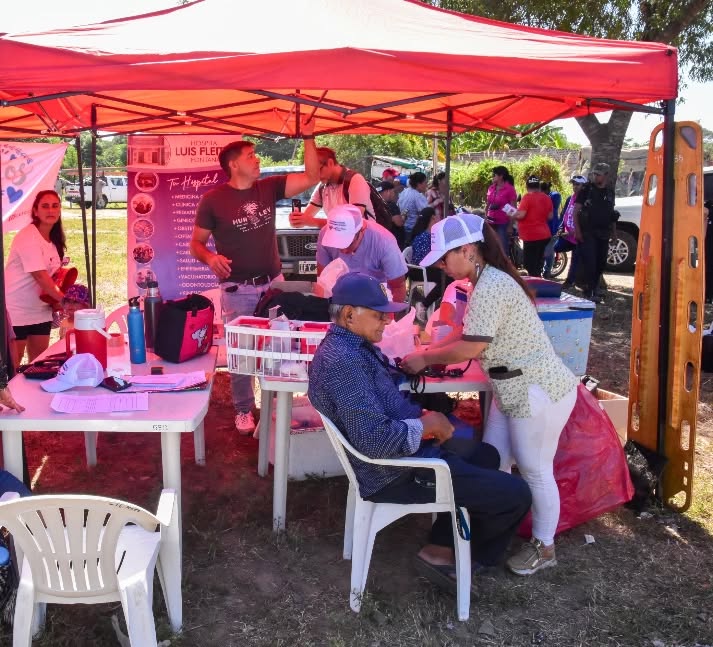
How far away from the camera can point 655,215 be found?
4.10 m

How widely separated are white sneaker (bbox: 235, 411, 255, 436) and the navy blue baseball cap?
2495mm

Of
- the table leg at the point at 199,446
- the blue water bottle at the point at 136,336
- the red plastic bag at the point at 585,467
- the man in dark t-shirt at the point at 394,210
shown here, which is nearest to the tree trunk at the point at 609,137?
the man in dark t-shirt at the point at 394,210

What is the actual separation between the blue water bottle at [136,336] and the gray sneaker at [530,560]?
1998 mm

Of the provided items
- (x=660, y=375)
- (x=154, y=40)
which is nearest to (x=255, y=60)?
(x=154, y=40)

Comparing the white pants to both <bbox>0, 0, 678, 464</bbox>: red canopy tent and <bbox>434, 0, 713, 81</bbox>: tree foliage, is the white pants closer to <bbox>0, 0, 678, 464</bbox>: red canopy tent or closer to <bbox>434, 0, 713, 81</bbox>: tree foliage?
<bbox>0, 0, 678, 464</bbox>: red canopy tent

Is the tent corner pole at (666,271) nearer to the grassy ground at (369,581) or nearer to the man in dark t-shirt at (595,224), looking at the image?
the grassy ground at (369,581)

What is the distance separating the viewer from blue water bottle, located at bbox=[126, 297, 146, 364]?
3738 mm

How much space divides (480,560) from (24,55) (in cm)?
285

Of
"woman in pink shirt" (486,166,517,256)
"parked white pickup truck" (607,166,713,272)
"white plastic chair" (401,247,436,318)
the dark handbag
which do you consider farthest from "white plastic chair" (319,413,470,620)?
→ "parked white pickup truck" (607,166,713,272)

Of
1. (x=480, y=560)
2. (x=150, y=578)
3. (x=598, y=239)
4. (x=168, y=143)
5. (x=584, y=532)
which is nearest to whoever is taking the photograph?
(x=150, y=578)

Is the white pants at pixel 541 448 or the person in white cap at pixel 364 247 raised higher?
the person in white cap at pixel 364 247

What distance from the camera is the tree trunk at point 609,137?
11.1 metres

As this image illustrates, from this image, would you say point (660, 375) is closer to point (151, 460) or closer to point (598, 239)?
point (151, 460)

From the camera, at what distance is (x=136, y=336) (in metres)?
3.74
